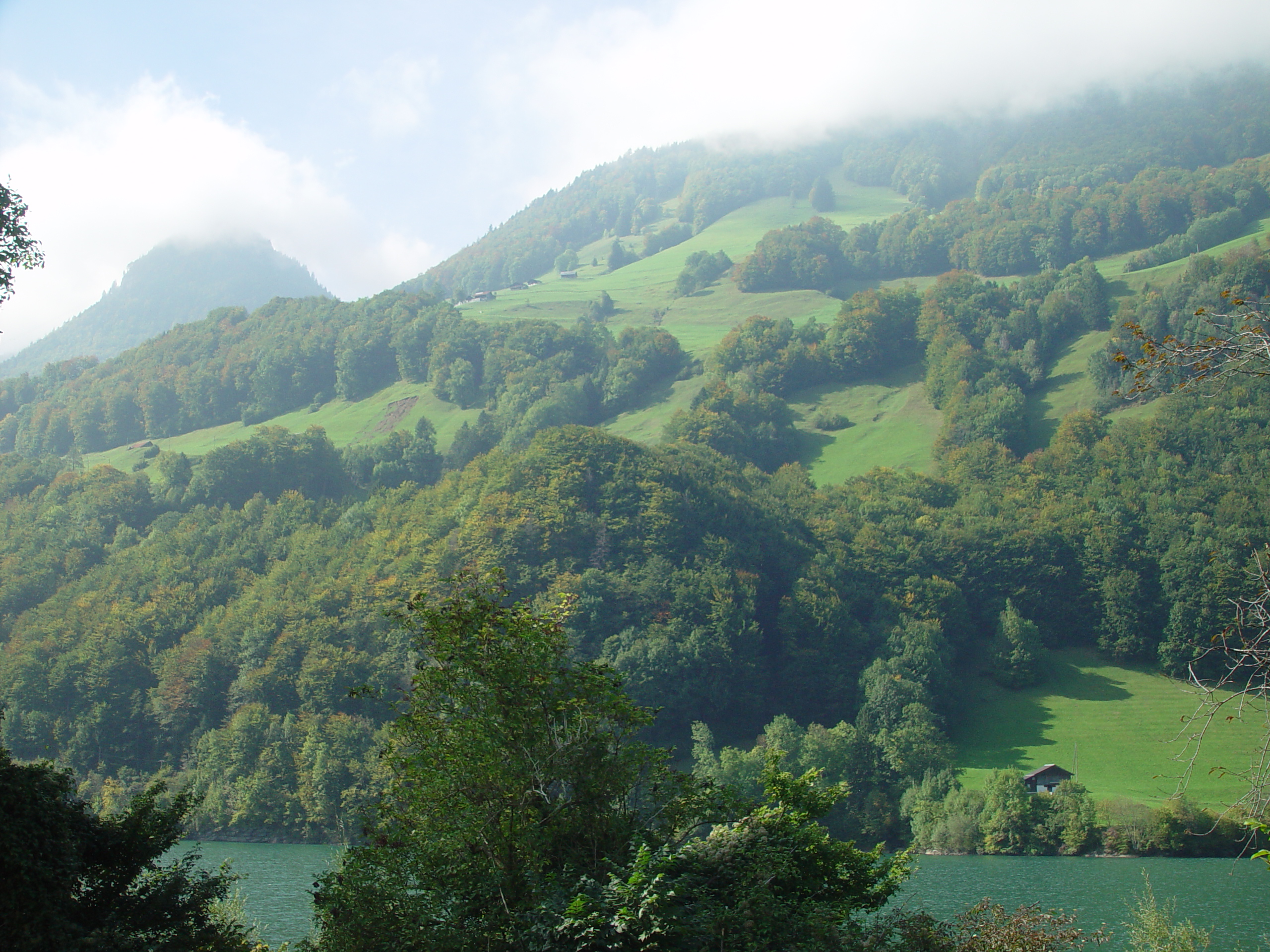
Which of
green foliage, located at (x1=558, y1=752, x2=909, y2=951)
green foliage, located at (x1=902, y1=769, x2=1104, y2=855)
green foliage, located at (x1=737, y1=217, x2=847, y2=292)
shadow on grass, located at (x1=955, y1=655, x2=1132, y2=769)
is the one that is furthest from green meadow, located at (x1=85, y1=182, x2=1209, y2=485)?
green foliage, located at (x1=558, y1=752, x2=909, y2=951)

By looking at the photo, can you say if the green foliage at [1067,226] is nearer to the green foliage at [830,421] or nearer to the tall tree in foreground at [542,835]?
the green foliage at [830,421]

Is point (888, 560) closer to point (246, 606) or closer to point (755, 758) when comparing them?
point (755, 758)

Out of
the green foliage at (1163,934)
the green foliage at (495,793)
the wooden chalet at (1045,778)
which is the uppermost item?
the green foliage at (495,793)

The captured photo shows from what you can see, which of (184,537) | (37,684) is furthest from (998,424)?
(37,684)

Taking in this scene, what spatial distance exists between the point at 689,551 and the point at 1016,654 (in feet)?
103

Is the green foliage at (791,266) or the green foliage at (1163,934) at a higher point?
the green foliage at (791,266)

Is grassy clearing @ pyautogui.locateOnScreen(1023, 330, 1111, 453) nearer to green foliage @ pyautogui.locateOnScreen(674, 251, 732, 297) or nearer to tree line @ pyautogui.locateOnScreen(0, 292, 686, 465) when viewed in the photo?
tree line @ pyautogui.locateOnScreen(0, 292, 686, 465)

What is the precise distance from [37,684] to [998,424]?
105332 millimetres

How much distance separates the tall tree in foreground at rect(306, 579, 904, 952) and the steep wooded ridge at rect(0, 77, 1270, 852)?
171ft

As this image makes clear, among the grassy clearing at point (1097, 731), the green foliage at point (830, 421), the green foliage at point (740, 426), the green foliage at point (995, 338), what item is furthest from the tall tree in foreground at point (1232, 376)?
the green foliage at point (830, 421)

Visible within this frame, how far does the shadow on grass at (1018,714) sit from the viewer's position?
73125 millimetres

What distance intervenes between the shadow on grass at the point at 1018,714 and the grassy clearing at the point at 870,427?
33846mm

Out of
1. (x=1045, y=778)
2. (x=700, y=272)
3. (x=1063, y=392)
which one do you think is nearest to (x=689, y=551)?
(x=1045, y=778)

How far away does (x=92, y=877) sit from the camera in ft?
47.4
